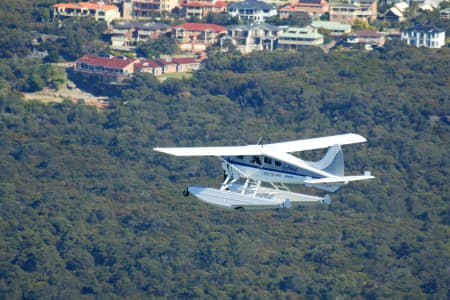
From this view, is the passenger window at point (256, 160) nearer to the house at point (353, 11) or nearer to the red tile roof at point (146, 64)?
the red tile roof at point (146, 64)

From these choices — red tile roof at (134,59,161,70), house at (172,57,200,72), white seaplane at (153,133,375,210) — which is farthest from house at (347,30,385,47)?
white seaplane at (153,133,375,210)

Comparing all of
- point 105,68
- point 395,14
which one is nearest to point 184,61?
point 105,68

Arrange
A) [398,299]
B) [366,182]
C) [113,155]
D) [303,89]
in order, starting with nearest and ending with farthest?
[398,299]
[366,182]
[113,155]
[303,89]

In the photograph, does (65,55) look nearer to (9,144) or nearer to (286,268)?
(9,144)

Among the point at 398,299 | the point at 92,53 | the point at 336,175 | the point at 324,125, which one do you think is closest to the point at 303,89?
the point at 324,125

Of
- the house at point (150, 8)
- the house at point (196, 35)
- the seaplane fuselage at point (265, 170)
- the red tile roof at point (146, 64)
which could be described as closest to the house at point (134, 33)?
the house at point (196, 35)

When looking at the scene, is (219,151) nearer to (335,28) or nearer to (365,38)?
(365,38)

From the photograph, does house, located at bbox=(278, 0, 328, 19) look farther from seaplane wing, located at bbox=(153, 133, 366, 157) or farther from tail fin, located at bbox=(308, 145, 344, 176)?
tail fin, located at bbox=(308, 145, 344, 176)
